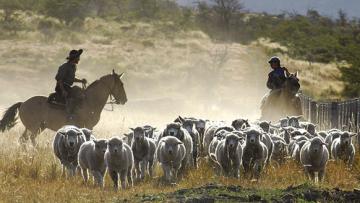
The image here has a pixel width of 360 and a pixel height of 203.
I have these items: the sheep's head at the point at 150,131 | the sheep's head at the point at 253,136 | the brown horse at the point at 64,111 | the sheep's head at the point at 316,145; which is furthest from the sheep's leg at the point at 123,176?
the brown horse at the point at 64,111

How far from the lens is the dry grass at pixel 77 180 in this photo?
13.4 meters

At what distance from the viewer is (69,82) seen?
2158 cm

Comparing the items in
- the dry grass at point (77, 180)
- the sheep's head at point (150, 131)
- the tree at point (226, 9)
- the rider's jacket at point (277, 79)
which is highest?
the tree at point (226, 9)

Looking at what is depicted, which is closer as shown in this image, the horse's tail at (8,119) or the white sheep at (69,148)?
the white sheep at (69,148)

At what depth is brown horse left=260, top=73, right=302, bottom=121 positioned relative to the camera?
23.1 meters

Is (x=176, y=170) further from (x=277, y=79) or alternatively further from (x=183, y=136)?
(x=277, y=79)

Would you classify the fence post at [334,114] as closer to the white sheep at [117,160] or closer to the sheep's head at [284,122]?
the sheep's head at [284,122]

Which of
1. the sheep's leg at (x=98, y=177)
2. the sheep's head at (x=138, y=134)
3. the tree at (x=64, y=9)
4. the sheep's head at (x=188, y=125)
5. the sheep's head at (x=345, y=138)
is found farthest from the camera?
the tree at (x=64, y=9)

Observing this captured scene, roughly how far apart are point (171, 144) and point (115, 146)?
1.45 m

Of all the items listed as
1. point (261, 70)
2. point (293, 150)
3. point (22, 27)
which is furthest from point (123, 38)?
point (293, 150)

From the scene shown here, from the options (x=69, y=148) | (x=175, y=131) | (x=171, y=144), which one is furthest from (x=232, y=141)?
(x=69, y=148)

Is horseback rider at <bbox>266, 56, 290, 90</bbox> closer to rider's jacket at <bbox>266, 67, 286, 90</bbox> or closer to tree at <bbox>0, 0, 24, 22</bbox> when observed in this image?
rider's jacket at <bbox>266, 67, 286, 90</bbox>

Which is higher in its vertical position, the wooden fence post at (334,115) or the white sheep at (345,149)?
the wooden fence post at (334,115)

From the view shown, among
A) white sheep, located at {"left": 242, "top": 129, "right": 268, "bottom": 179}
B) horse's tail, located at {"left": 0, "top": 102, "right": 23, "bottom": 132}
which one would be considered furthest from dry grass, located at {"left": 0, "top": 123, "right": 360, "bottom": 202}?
horse's tail, located at {"left": 0, "top": 102, "right": 23, "bottom": 132}
